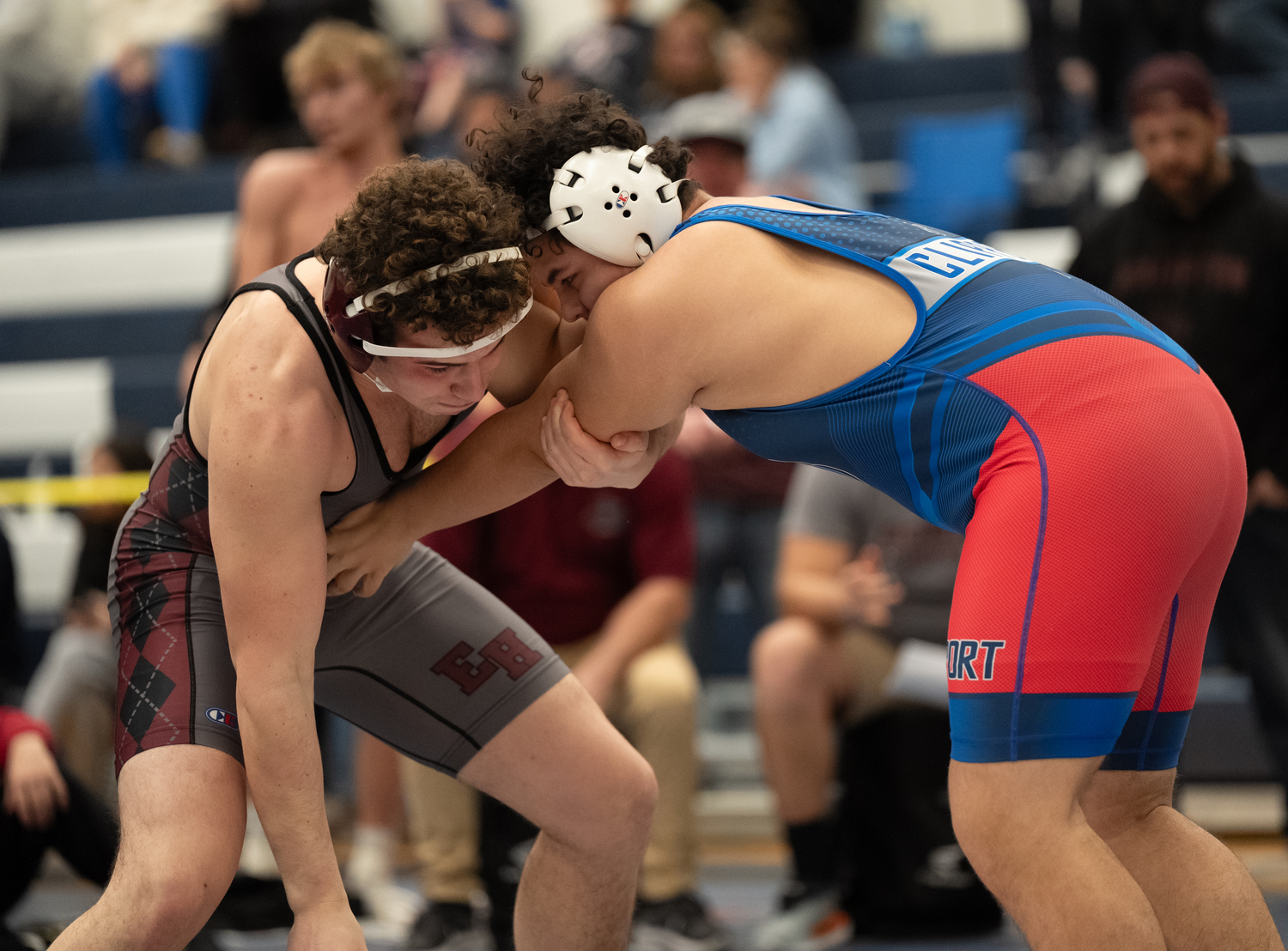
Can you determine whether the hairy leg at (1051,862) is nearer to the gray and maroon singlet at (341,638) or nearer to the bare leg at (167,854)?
the gray and maroon singlet at (341,638)

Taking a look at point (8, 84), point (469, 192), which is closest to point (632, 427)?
point (469, 192)

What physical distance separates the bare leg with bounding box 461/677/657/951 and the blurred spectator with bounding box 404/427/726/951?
4.49 ft

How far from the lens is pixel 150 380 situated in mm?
7988

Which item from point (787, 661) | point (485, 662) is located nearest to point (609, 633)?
point (787, 661)

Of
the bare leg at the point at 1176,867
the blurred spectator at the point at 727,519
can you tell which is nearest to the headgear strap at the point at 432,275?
the bare leg at the point at 1176,867

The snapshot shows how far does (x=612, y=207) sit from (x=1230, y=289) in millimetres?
2732

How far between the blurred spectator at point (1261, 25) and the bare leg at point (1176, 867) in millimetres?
6596

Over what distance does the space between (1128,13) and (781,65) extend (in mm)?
1756

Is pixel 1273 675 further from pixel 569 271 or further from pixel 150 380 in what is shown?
pixel 150 380

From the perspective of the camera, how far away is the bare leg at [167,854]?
2.46 metres

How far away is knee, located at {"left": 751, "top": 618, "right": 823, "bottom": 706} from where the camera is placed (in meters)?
4.43

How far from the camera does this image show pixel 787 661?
4445 mm

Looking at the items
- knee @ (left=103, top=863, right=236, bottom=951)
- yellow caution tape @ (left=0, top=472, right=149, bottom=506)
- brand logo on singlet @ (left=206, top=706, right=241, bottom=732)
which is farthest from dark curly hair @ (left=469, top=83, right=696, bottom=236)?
yellow caution tape @ (left=0, top=472, right=149, bottom=506)

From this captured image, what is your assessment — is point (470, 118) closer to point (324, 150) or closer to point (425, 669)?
point (324, 150)
